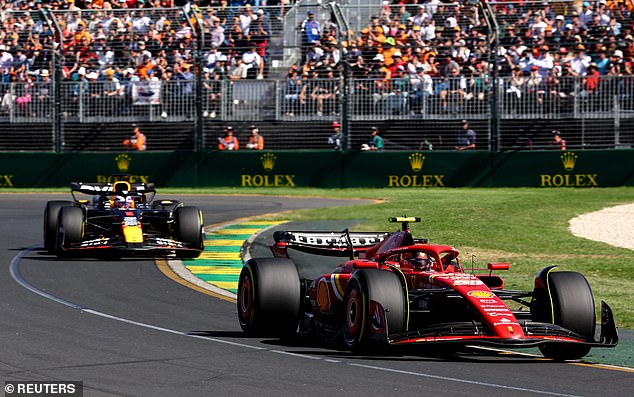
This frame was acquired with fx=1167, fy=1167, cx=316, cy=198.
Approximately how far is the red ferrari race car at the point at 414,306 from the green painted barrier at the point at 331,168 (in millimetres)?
20789

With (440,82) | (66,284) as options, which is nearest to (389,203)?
(440,82)

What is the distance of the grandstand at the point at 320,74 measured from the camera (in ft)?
102

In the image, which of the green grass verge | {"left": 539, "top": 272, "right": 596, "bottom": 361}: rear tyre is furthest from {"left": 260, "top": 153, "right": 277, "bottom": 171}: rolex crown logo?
{"left": 539, "top": 272, "right": 596, "bottom": 361}: rear tyre

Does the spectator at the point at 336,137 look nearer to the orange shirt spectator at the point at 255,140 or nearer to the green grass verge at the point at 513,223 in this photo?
the green grass verge at the point at 513,223

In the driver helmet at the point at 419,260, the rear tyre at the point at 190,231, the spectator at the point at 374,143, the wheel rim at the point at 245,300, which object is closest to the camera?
the driver helmet at the point at 419,260

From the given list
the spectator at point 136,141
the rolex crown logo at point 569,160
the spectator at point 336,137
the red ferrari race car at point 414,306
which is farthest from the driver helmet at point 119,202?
the rolex crown logo at point 569,160

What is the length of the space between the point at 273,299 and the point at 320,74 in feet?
72.5

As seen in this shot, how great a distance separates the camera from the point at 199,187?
110 feet

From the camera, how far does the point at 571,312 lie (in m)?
9.96

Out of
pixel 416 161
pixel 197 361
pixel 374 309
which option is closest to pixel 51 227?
pixel 197 361

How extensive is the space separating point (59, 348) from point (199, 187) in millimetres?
23615

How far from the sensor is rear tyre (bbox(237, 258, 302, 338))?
10.9 metres

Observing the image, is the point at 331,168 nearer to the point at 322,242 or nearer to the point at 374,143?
the point at 374,143

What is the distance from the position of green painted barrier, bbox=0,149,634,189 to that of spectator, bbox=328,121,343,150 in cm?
22
